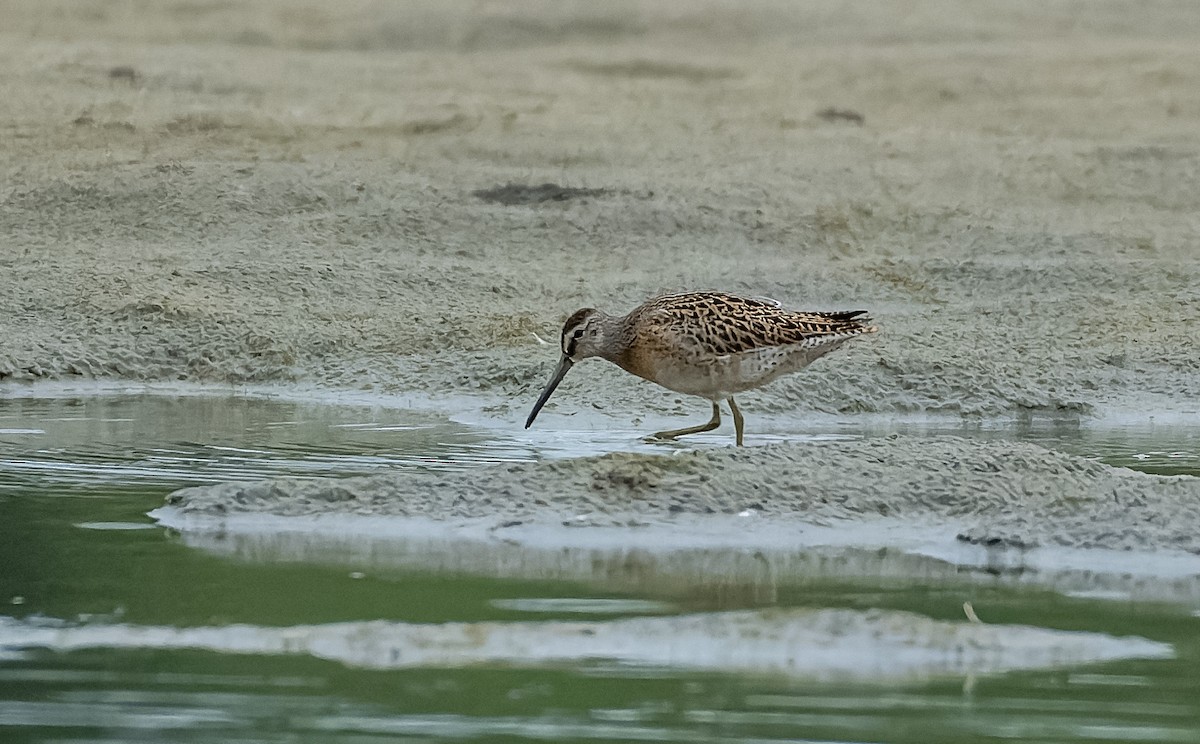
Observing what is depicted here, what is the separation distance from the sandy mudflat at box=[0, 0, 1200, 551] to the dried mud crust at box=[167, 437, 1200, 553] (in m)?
0.13

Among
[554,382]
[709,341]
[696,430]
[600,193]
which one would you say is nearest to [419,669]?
[709,341]

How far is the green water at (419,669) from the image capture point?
3979mm

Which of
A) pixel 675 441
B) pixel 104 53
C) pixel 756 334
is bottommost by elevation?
pixel 675 441

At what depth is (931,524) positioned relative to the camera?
6.33 meters

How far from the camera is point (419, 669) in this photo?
446cm

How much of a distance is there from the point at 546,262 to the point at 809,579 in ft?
22.8

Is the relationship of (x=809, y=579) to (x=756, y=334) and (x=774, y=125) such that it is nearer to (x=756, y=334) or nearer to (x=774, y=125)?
(x=756, y=334)

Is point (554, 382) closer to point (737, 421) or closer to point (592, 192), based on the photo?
point (737, 421)

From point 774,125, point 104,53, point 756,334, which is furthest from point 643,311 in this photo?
point 104,53

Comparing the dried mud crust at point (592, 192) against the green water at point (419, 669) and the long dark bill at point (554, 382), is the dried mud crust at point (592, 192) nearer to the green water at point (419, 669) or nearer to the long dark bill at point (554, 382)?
the long dark bill at point (554, 382)

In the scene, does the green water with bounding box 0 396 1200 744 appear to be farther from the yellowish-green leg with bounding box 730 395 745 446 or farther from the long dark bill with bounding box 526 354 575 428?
the yellowish-green leg with bounding box 730 395 745 446

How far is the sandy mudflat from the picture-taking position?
10.4 m

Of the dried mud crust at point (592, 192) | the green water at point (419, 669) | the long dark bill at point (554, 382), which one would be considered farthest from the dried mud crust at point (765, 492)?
the dried mud crust at point (592, 192)

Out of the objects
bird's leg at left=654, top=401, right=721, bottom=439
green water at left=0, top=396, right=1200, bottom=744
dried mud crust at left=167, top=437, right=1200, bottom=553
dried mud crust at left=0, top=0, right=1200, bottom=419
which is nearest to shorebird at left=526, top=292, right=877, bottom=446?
bird's leg at left=654, top=401, right=721, bottom=439
